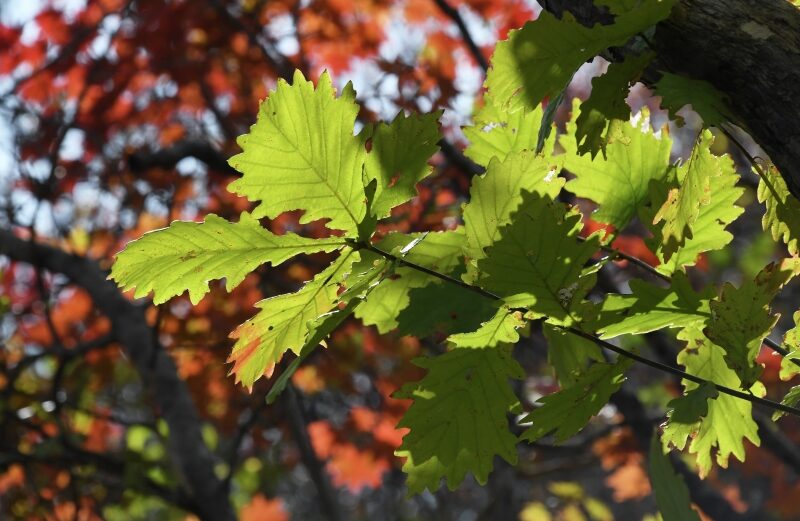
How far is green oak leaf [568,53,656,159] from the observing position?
2.56 ft

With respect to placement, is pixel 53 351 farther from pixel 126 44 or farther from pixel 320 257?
pixel 126 44

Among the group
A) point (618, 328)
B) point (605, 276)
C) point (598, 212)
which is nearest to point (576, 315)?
point (618, 328)

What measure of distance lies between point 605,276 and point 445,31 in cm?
266

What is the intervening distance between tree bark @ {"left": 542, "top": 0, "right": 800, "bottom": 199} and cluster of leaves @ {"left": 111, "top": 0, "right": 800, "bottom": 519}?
22 mm

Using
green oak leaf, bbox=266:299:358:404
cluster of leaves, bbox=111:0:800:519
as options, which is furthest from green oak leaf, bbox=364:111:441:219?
green oak leaf, bbox=266:299:358:404

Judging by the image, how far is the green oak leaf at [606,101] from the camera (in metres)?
0.78

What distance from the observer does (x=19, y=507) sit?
4.90 metres

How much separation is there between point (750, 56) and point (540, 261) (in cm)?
24

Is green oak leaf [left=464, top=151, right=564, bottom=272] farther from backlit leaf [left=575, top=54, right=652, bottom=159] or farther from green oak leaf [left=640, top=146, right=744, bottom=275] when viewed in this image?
green oak leaf [left=640, top=146, right=744, bottom=275]

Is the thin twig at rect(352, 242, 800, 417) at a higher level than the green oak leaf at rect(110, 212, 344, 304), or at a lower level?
lower

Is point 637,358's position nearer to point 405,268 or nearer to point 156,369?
point 405,268

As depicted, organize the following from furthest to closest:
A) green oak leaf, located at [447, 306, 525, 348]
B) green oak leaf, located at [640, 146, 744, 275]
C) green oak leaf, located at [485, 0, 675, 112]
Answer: green oak leaf, located at [640, 146, 744, 275], green oak leaf, located at [447, 306, 525, 348], green oak leaf, located at [485, 0, 675, 112]

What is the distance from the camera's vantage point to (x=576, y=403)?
2.64 ft

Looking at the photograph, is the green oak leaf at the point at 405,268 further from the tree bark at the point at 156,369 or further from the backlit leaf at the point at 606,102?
the tree bark at the point at 156,369
